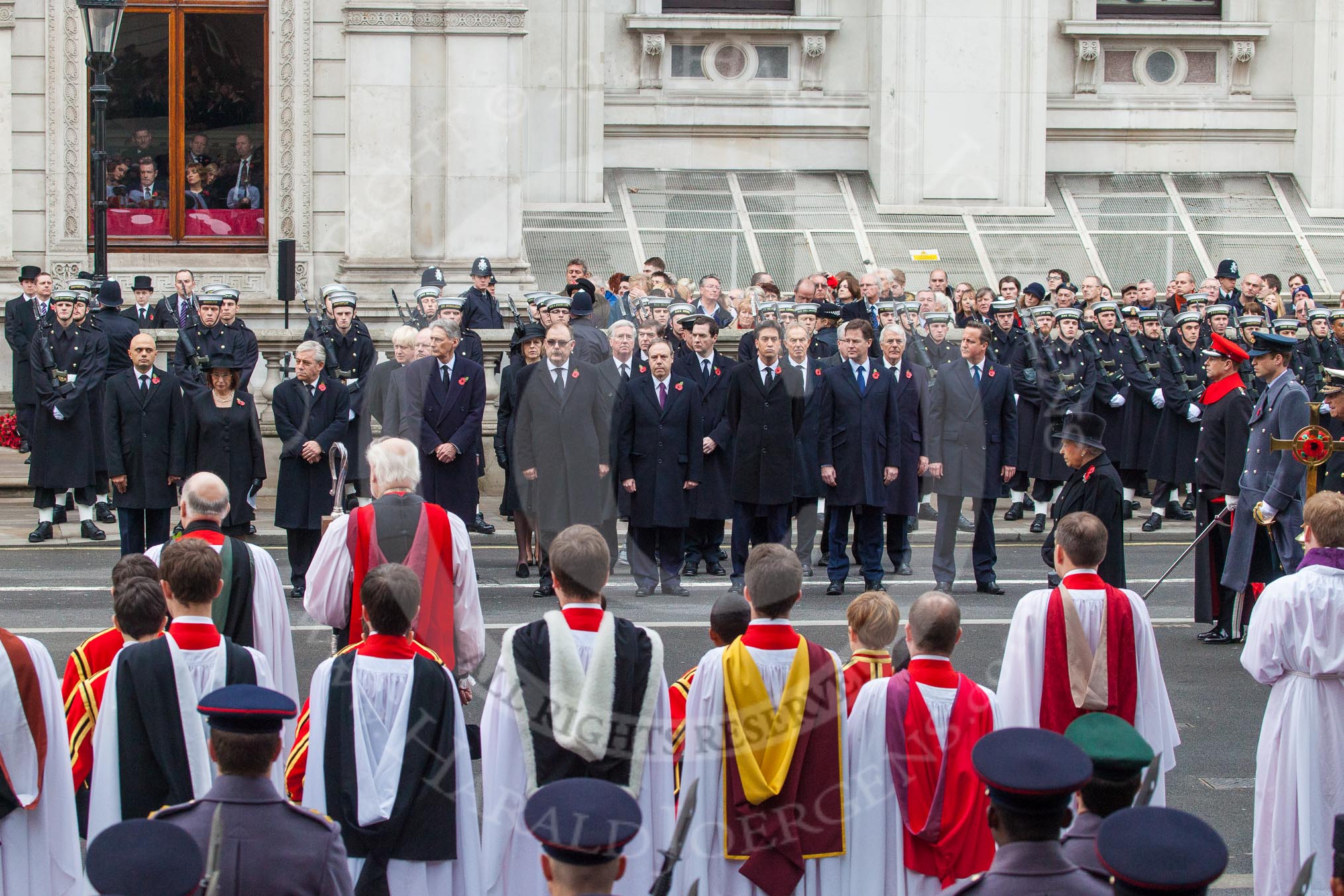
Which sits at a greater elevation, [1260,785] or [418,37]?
[418,37]

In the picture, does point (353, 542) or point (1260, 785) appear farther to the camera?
point (353, 542)

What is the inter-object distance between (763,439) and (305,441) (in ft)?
10.8

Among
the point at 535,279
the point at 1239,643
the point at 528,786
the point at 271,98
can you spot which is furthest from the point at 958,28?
the point at 528,786

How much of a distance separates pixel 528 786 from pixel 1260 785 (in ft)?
9.87

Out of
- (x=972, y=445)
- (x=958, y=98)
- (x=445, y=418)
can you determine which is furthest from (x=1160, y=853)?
(x=958, y=98)

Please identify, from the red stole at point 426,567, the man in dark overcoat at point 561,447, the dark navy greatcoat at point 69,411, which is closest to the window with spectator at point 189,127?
the dark navy greatcoat at point 69,411

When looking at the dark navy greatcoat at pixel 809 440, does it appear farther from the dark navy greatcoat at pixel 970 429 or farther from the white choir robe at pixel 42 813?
the white choir robe at pixel 42 813

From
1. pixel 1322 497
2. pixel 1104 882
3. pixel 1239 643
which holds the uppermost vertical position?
pixel 1322 497

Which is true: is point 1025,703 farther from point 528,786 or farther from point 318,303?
point 318,303

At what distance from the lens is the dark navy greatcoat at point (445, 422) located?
13336 mm

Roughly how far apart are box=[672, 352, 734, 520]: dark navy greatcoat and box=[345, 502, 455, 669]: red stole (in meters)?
6.23

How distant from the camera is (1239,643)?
11.7 metres

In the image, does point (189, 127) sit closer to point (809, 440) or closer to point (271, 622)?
point (809, 440)

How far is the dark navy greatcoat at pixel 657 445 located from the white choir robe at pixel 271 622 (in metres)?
6.17
